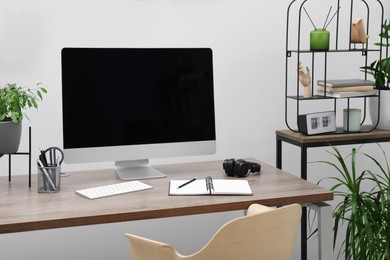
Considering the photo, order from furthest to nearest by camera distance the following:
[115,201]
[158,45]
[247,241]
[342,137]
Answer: [158,45] < [342,137] < [115,201] < [247,241]

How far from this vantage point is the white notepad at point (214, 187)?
2.27 meters

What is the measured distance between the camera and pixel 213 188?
7.63 feet

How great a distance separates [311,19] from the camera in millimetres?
3492

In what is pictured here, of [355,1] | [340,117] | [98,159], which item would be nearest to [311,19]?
[355,1]

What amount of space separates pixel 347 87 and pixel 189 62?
2.99ft

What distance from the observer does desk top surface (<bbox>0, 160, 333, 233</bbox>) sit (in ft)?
6.52

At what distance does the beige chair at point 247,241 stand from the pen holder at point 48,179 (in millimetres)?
521

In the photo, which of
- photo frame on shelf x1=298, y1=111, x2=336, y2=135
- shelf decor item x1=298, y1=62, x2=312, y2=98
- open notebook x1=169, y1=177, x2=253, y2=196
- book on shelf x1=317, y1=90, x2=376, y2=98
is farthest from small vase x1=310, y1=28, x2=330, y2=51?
open notebook x1=169, y1=177, x2=253, y2=196

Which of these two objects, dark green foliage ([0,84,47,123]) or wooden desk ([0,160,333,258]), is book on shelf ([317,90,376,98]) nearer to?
wooden desk ([0,160,333,258])

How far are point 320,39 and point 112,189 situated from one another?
1.35 m

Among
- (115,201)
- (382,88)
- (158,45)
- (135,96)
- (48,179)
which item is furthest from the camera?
(158,45)

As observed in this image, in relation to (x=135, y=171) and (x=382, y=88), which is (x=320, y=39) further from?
(x=135, y=171)

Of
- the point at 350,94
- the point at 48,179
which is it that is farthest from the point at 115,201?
the point at 350,94

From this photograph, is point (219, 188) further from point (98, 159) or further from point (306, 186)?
point (98, 159)
